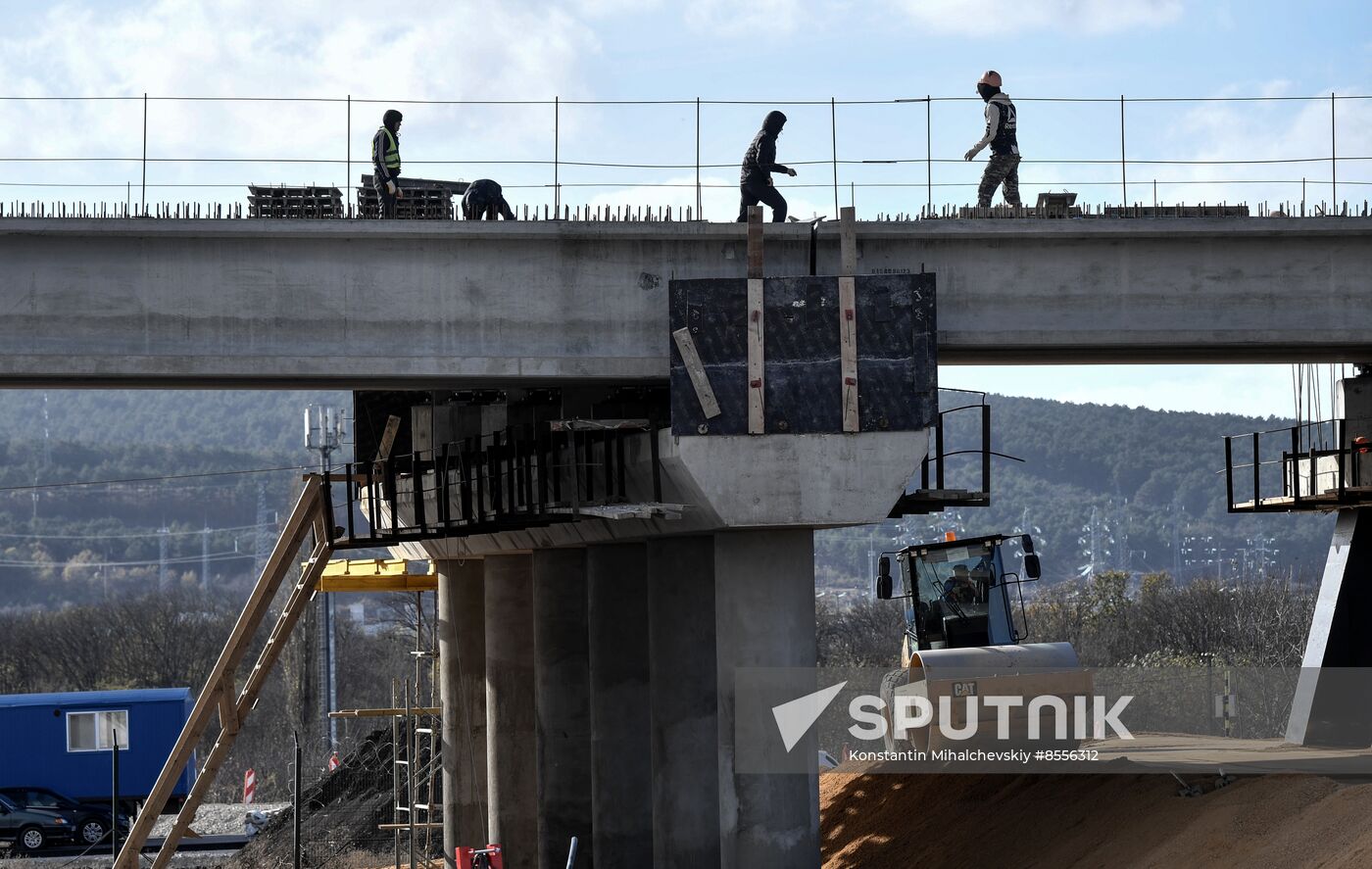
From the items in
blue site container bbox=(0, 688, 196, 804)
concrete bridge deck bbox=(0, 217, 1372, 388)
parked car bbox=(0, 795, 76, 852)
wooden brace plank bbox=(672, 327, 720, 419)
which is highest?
concrete bridge deck bbox=(0, 217, 1372, 388)

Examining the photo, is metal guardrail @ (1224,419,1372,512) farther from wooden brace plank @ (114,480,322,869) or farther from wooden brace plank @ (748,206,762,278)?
wooden brace plank @ (114,480,322,869)

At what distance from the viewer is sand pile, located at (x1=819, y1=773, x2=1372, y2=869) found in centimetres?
1916

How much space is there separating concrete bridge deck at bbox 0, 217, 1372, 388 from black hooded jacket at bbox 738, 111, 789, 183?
0.81 metres

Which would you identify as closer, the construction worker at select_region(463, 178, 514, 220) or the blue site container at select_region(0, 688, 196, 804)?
the construction worker at select_region(463, 178, 514, 220)

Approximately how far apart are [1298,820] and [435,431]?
15.2 m

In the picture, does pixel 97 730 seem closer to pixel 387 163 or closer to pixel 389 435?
pixel 389 435

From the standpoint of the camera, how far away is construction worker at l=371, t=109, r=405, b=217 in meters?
21.6

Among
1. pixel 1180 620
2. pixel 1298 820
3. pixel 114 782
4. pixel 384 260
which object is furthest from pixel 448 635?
pixel 1180 620

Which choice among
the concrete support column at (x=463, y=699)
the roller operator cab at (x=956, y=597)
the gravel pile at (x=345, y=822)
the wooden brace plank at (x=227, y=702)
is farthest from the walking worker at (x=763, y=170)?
the gravel pile at (x=345, y=822)

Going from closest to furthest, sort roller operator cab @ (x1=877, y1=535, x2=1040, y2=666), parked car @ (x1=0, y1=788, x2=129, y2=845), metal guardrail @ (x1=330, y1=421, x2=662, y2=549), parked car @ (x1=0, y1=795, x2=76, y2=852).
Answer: metal guardrail @ (x1=330, y1=421, x2=662, y2=549) < roller operator cab @ (x1=877, y1=535, x2=1040, y2=666) < parked car @ (x1=0, y1=795, x2=76, y2=852) < parked car @ (x1=0, y1=788, x2=129, y2=845)

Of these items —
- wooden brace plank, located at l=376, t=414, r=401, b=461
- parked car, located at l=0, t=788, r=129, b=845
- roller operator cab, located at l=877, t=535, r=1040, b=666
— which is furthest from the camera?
parked car, located at l=0, t=788, r=129, b=845

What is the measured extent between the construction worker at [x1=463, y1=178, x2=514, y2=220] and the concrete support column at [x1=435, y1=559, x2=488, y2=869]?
16245 millimetres

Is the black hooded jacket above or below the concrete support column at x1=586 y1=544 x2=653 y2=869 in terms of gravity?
above

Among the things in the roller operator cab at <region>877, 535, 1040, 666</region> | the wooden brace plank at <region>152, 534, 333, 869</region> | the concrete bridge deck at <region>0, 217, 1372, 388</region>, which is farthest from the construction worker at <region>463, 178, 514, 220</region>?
the wooden brace plank at <region>152, 534, 333, 869</region>
